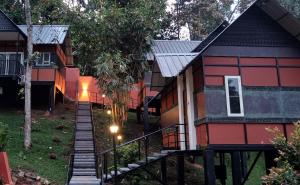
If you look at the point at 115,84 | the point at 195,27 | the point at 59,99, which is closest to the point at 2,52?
the point at 59,99

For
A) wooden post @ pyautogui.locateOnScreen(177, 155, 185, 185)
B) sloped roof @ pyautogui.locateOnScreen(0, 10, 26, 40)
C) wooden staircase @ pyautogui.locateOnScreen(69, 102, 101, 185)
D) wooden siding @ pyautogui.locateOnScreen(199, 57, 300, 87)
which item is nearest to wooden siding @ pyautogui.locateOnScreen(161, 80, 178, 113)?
wooden post @ pyautogui.locateOnScreen(177, 155, 185, 185)

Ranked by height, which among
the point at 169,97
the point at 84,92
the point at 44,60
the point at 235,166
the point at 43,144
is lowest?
the point at 235,166

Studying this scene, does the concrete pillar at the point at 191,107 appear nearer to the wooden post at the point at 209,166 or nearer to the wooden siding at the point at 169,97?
the wooden post at the point at 209,166

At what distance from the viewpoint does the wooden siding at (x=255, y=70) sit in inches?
577

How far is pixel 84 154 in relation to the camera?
70.8ft

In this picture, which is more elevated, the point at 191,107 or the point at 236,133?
the point at 191,107

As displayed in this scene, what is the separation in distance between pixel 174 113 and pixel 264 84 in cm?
553

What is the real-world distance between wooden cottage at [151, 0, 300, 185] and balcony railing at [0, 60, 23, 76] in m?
14.7

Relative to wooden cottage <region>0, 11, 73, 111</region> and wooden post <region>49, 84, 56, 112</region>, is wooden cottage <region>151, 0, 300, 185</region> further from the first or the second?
wooden cottage <region>0, 11, 73, 111</region>

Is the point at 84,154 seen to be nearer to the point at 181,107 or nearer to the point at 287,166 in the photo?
the point at 181,107

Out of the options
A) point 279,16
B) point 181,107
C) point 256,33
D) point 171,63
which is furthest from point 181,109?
point 279,16

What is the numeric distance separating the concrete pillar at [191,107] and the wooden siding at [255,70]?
5.59 feet

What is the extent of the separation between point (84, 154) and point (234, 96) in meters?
10.3

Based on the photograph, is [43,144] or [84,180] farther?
[43,144]
